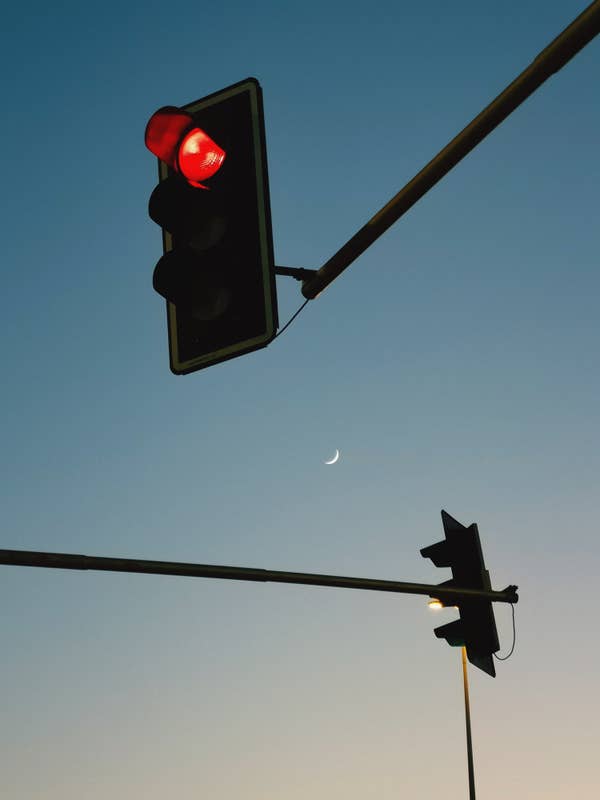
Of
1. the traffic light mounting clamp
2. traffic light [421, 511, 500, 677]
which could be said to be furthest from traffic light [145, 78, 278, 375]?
traffic light [421, 511, 500, 677]

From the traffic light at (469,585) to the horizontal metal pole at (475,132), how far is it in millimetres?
2979

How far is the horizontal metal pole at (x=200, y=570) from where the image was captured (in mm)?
4238

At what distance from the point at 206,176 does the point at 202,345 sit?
0.68 meters

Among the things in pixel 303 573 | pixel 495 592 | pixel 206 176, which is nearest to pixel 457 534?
pixel 495 592

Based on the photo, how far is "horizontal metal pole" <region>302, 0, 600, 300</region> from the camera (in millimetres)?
2445

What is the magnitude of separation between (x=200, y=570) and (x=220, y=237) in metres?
1.86

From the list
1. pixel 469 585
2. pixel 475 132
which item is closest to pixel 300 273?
pixel 475 132

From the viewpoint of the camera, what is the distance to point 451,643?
6.32 metres

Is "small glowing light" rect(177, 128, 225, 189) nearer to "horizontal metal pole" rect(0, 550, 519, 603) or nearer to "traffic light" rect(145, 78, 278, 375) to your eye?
"traffic light" rect(145, 78, 278, 375)

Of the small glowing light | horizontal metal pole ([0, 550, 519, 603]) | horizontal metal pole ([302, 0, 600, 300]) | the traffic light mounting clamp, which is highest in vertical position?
the small glowing light

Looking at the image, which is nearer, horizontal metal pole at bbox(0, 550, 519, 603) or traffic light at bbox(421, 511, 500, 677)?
horizontal metal pole at bbox(0, 550, 519, 603)

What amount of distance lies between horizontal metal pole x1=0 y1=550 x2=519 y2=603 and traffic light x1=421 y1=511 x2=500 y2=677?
1.02 ft

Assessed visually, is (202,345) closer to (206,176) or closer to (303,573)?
(206,176)

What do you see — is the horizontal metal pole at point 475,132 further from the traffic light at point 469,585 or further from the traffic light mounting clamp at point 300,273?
the traffic light at point 469,585
